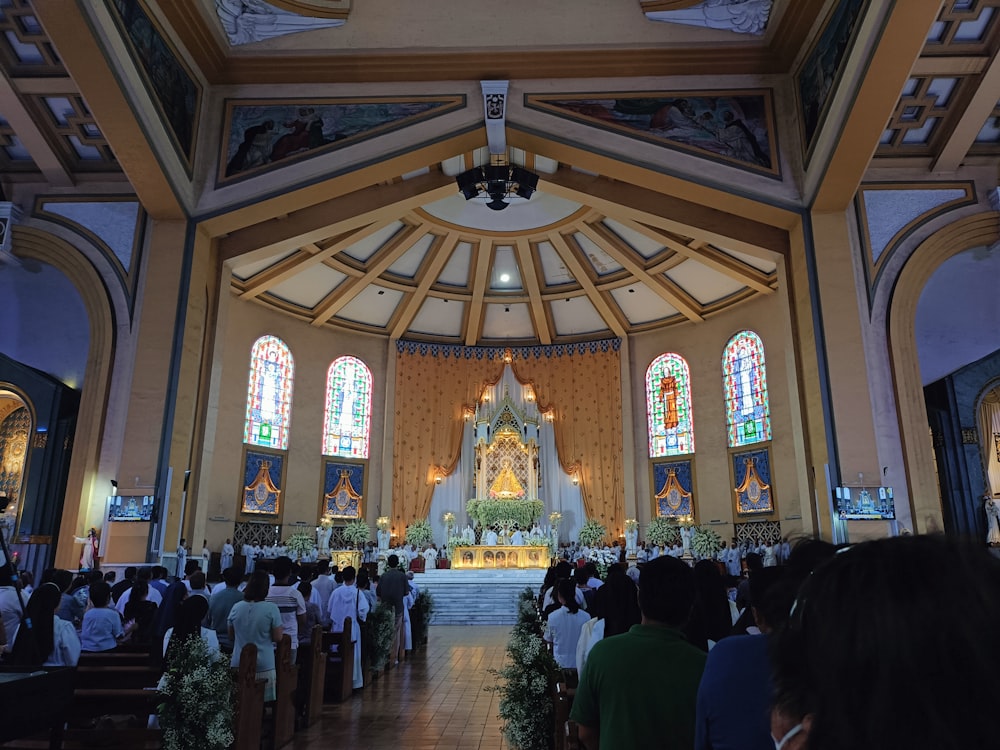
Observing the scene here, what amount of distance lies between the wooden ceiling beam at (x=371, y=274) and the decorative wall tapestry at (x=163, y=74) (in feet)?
23.8

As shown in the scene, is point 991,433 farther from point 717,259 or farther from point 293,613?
point 293,613

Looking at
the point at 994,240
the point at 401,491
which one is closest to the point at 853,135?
the point at 994,240

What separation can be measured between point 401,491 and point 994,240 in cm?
1541

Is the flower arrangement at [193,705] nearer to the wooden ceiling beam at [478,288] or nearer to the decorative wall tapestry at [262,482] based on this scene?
the decorative wall tapestry at [262,482]

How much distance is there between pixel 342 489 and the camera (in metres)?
20.6

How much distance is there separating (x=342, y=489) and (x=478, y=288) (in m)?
6.98

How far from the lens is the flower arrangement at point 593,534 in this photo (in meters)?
20.6

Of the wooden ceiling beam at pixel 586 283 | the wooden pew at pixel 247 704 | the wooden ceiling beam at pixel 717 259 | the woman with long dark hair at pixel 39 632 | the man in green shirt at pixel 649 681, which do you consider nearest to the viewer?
the man in green shirt at pixel 649 681

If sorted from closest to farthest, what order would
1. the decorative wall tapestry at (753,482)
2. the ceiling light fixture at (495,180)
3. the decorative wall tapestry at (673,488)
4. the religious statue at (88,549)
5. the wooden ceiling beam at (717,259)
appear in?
the religious statue at (88,549)
the ceiling light fixture at (495,180)
the wooden ceiling beam at (717,259)
the decorative wall tapestry at (753,482)
the decorative wall tapestry at (673,488)

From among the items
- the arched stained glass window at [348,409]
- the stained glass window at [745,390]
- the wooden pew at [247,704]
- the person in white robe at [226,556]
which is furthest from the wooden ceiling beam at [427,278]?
the wooden pew at [247,704]

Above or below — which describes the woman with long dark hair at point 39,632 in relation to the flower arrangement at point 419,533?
below

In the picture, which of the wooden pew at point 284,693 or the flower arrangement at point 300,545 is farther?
the flower arrangement at point 300,545

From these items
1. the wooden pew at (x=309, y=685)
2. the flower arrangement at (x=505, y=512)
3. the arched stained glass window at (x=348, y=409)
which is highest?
the arched stained glass window at (x=348, y=409)

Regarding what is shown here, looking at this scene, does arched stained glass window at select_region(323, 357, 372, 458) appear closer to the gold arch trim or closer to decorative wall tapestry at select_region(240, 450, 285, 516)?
decorative wall tapestry at select_region(240, 450, 285, 516)
